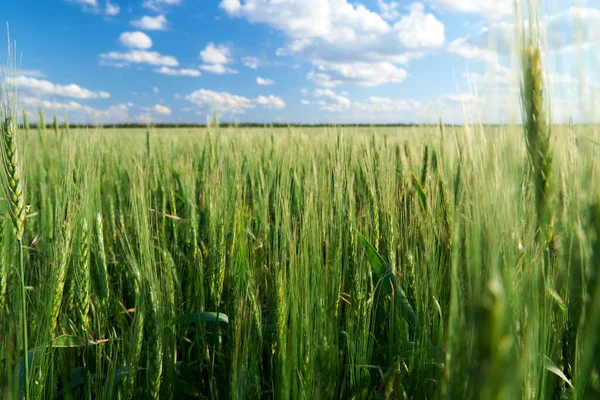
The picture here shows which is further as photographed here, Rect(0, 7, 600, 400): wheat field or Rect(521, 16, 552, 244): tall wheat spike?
Rect(521, 16, 552, 244): tall wheat spike

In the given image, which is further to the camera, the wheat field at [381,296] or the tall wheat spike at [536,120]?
the tall wheat spike at [536,120]

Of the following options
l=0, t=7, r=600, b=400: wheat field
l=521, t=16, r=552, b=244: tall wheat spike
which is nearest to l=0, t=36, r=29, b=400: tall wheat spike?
l=0, t=7, r=600, b=400: wheat field

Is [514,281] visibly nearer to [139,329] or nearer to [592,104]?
[592,104]

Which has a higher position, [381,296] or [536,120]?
[536,120]

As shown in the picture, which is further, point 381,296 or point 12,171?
point 381,296

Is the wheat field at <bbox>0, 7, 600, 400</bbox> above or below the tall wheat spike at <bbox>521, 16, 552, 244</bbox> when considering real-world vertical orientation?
below

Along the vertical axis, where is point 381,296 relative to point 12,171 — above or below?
below

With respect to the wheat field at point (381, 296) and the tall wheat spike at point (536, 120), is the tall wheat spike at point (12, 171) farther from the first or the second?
the tall wheat spike at point (536, 120)

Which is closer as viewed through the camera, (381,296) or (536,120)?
(536,120)

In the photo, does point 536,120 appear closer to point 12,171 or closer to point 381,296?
point 381,296

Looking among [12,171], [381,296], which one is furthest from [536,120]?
[12,171]

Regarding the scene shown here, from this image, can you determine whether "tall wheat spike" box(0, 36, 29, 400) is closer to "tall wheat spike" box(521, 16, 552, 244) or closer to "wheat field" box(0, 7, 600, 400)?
"wheat field" box(0, 7, 600, 400)

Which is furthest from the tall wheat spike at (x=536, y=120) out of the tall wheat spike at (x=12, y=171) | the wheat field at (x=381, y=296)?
the tall wheat spike at (x=12, y=171)

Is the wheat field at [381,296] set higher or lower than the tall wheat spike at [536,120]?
lower
